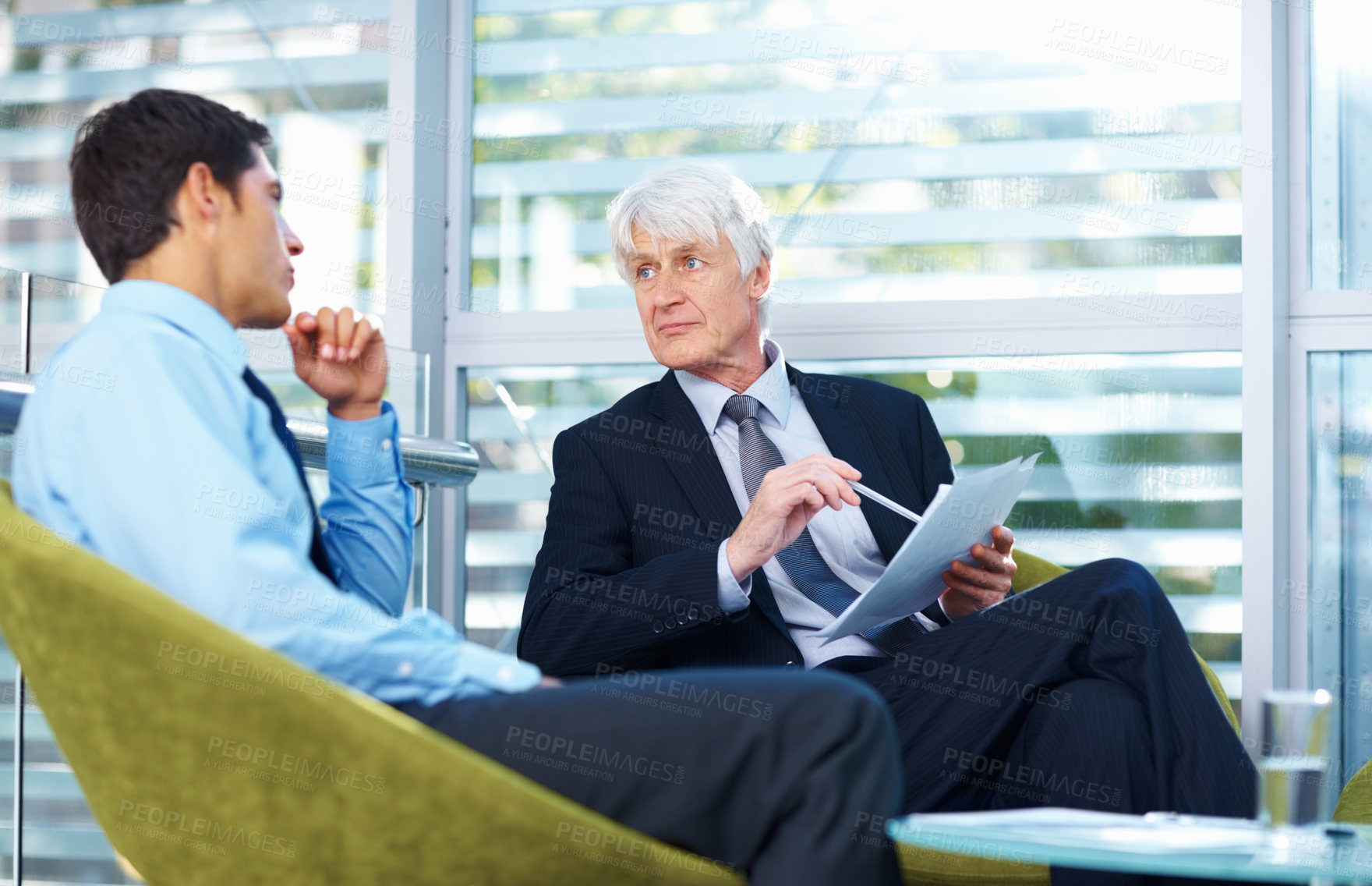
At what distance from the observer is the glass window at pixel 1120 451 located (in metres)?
2.67

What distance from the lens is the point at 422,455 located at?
2.50 meters

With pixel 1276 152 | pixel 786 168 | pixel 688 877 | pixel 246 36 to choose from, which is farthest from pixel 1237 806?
pixel 246 36

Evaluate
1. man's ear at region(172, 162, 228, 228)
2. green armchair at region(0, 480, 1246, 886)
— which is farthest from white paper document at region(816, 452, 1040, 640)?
man's ear at region(172, 162, 228, 228)

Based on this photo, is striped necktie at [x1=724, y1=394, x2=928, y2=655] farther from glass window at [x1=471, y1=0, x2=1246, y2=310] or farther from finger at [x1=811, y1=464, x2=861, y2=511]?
glass window at [x1=471, y1=0, x2=1246, y2=310]

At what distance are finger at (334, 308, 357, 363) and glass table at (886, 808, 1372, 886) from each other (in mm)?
880

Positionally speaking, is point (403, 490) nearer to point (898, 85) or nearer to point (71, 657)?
point (71, 657)

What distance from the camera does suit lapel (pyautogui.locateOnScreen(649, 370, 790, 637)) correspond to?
6.56ft

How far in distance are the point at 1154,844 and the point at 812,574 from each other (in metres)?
1.08

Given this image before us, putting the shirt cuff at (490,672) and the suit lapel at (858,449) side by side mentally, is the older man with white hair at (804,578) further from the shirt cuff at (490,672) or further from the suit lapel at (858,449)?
the shirt cuff at (490,672)

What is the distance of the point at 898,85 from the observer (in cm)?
287

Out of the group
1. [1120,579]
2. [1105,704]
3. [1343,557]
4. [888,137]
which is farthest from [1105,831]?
[888,137]

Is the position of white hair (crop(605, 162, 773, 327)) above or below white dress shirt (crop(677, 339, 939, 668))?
above

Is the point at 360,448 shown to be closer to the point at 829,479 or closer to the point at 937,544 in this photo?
the point at 829,479

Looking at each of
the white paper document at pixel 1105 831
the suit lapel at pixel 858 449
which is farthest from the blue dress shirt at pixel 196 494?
the suit lapel at pixel 858 449
